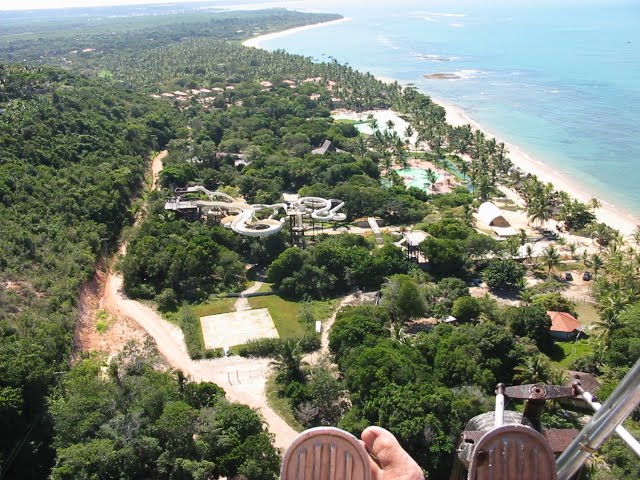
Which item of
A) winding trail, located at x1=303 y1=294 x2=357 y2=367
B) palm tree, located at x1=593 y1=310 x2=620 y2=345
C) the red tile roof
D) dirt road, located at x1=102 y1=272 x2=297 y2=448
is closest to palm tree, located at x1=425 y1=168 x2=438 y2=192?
winding trail, located at x1=303 y1=294 x2=357 y2=367

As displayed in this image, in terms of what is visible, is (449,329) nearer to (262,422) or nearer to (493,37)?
(262,422)

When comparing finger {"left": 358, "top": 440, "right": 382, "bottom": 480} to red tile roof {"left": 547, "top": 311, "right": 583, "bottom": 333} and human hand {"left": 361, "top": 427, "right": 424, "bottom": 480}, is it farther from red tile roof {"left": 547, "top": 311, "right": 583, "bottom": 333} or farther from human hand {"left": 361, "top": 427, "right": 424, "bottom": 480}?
red tile roof {"left": 547, "top": 311, "right": 583, "bottom": 333}

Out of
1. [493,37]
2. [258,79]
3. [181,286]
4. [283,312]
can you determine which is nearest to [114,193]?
[181,286]

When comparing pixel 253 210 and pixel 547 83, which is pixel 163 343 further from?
pixel 547 83

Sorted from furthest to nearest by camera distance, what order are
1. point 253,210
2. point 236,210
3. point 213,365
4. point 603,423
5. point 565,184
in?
point 565,184, point 236,210, point 253,210, point 213,365, point 603,423

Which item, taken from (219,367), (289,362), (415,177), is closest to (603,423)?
(289,362)

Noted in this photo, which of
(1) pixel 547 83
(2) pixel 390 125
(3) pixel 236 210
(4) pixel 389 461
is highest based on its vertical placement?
(4) pixel 389 461

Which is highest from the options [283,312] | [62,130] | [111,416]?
[62,130]
